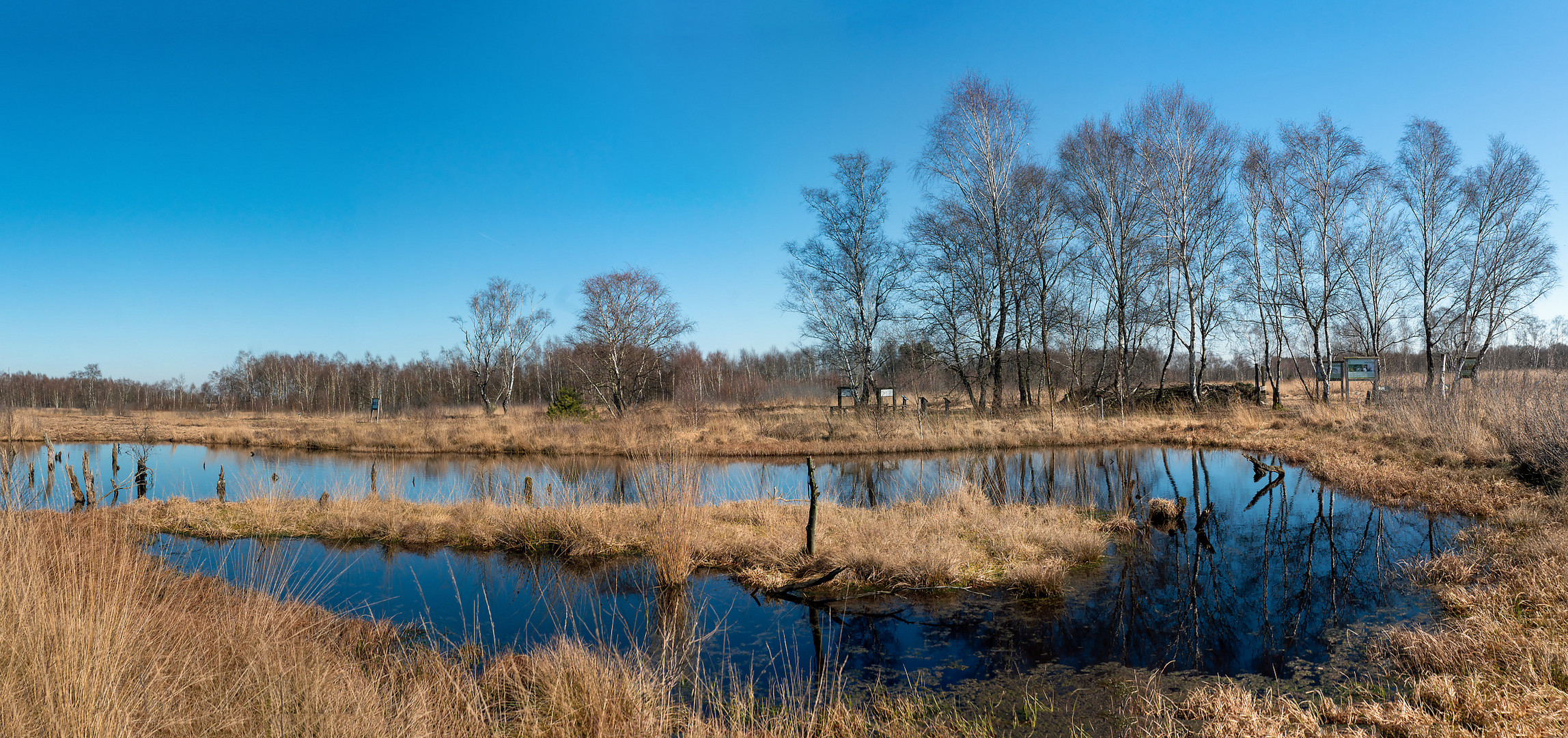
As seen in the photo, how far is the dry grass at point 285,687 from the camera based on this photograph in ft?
10.7

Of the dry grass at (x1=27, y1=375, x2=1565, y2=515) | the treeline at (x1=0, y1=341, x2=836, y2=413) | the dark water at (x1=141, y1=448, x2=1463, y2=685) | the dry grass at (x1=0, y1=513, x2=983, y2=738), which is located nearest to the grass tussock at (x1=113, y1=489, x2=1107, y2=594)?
the dark water at (x1=141, y1=448, x2=1463, y2=685)

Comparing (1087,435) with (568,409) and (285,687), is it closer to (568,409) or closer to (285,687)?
(568,409)

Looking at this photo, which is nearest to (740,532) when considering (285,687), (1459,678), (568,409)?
(285,687)

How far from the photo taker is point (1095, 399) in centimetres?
2739

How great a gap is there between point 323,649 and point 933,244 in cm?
2240

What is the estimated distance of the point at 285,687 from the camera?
3.68 m

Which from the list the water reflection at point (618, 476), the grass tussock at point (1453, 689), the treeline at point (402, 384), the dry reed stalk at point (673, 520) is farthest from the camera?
the treeline at point (402, 384)

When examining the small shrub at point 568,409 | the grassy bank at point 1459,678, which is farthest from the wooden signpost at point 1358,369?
the small shrub at point 568,409

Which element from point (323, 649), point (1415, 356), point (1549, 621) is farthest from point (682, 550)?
point (1415, 356)

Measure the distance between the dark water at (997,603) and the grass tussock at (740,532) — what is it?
1.23 feet

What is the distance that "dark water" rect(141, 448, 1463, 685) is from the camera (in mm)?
5902

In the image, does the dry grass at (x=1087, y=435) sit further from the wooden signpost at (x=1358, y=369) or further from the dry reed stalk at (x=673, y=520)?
the wooden signpost at (x=1358, y=369)

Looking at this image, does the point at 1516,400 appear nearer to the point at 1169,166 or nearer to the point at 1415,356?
the point at 1169,166

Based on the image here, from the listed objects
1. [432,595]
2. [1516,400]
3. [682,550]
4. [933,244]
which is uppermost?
[933,244]
